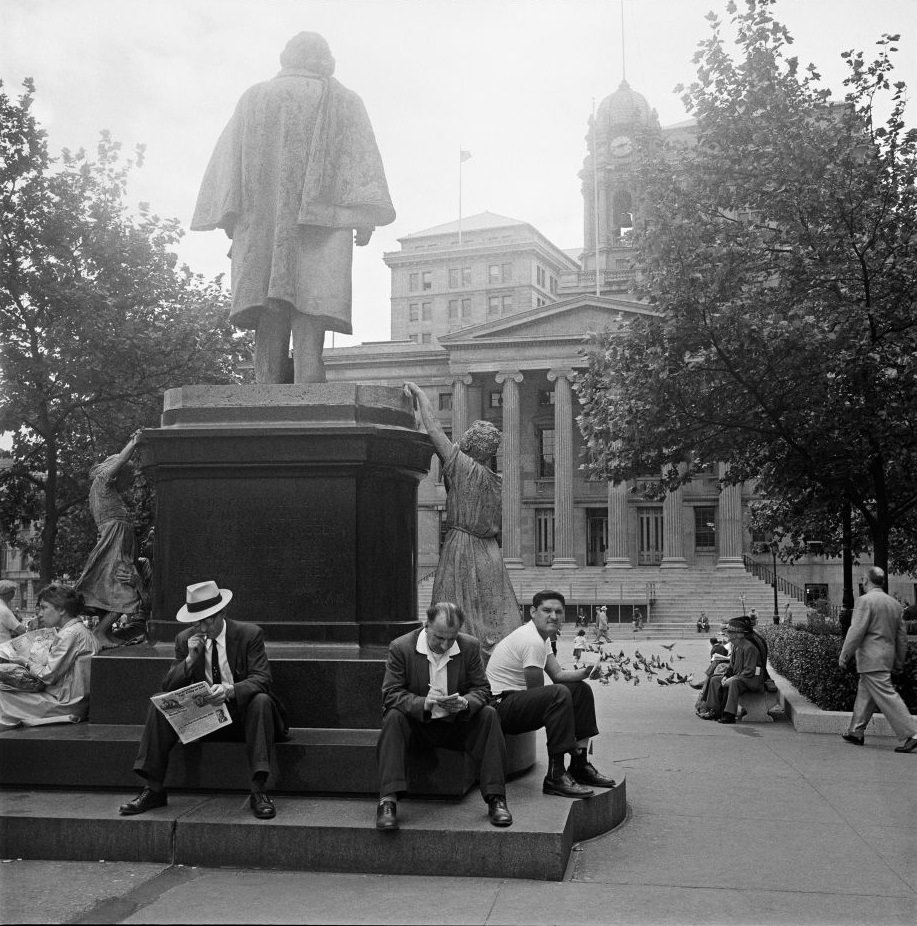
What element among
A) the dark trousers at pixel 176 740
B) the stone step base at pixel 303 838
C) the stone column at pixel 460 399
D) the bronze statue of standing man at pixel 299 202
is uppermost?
the stone column at pixel 460 399

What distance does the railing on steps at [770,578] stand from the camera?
5759 centimetres

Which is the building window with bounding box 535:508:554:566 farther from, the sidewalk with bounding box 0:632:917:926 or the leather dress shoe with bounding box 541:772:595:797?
the leather dress shoe with bounding box 541:772:595:797

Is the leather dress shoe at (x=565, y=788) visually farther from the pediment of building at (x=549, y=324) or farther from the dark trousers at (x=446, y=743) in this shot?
the pediment of building at (x=549, y=324)

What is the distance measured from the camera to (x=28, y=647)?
7574mm

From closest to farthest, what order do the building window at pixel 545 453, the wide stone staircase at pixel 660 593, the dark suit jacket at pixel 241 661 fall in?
the dark suit jacket at pixel 241 661 → the wide stone staircase at pixel 660 593 → the building window at pixel 545 453

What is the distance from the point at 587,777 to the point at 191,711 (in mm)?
2608

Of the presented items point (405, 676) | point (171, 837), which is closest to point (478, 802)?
point (405, 676)

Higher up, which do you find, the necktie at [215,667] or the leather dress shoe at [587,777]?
the necktie at [215,667]

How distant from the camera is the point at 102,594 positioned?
10.4m

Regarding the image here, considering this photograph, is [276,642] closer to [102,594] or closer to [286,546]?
[286,546]

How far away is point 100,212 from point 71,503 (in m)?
7.73

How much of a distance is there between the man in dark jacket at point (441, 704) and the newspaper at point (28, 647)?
2.75 meters

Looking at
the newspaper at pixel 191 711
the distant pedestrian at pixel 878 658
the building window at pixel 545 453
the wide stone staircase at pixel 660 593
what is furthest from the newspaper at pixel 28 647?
the building window at pixel 545 453

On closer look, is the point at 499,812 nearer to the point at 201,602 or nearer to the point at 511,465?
the point at 201,602
